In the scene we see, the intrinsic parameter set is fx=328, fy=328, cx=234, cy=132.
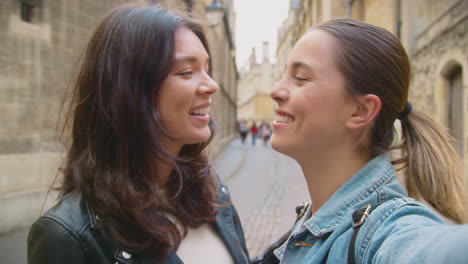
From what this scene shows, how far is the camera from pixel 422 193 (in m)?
1.31

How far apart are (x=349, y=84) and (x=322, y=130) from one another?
20 cm

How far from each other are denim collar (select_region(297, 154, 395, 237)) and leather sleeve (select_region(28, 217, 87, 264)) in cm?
87

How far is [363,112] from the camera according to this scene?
1.26 m

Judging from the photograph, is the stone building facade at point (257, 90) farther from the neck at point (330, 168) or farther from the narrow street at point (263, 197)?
the neck at point (330, 168)

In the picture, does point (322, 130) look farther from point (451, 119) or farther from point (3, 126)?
point (451, 119)

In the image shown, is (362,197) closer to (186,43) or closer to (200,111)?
(200,111)

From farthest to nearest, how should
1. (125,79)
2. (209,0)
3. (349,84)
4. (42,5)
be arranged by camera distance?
1. (209,0)
2. (42,5)
3. (125,79)
4. (349,84)

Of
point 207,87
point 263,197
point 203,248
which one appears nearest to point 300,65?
point 207,87

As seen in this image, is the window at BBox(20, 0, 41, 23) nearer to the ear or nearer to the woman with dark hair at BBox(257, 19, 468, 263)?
the woman with dark hair at BBox(257, 19, 468, 263)

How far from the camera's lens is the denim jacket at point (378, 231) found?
0.68 m

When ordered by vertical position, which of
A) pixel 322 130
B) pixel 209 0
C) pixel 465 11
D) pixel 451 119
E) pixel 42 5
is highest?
pixel 209 0

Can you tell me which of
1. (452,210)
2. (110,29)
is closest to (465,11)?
(452,210)

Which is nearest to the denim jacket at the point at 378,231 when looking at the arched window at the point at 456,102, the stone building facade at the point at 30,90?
the stone building facade at the point at 30,90

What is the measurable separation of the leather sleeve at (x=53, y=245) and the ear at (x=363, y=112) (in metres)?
1.11
